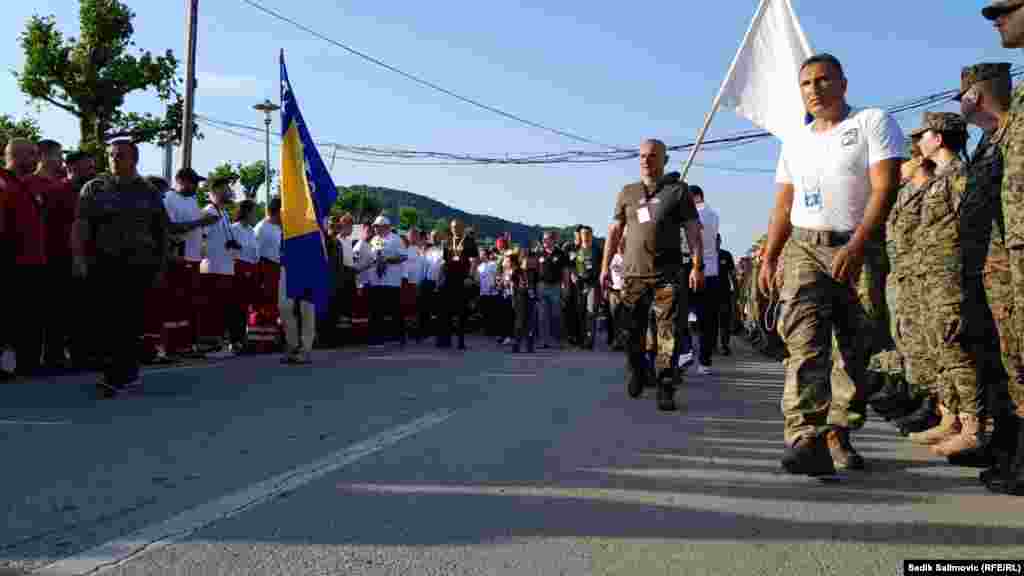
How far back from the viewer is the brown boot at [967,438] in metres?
5.37

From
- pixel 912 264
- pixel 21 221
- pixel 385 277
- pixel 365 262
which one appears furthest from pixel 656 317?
pixel 365 262

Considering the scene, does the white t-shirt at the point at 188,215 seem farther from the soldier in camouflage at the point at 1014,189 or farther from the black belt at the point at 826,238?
the soldier in camouflage at the point at 1014,189

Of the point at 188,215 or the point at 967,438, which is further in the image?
the point at 188,215

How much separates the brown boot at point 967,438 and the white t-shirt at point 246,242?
1006 cm

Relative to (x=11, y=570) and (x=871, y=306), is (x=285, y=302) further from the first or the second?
(x=11, y=570)

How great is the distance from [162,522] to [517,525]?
1.33 metres

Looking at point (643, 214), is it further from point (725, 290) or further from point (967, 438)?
point (725, 290)

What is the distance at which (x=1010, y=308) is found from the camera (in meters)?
4.87

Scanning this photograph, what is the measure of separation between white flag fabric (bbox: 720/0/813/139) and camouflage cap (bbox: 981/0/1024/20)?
615 centimetres

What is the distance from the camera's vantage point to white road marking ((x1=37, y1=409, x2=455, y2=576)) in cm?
306

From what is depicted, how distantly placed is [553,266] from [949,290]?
12361 mm

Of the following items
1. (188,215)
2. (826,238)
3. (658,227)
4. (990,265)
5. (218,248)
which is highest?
(188,215)

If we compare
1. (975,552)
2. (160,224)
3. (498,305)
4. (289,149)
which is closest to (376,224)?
(289,149)

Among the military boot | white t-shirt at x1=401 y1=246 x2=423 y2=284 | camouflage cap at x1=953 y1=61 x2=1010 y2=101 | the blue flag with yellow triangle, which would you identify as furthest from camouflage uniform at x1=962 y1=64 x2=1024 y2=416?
white t-shirt at x1=401 y1=246 x2=423 y2=284
